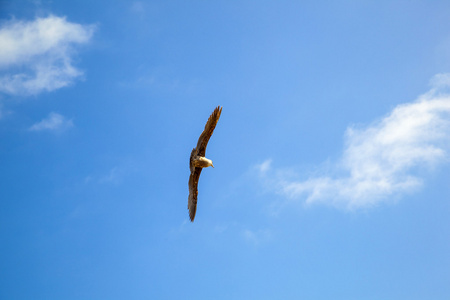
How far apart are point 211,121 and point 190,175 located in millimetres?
5055

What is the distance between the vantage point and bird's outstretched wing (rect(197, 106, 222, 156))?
28.4 m

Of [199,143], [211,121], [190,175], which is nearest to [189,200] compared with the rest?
[190,175]

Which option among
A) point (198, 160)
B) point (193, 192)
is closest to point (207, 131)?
point (198, 160)

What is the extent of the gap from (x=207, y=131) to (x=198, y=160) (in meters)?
2.33

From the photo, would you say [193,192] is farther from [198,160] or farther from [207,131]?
[207,131]

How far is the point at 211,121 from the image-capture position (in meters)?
28.3

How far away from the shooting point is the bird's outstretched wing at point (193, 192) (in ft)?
101

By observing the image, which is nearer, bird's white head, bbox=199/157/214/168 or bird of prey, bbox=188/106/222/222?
bird of prey, bbox=188/106/222/222

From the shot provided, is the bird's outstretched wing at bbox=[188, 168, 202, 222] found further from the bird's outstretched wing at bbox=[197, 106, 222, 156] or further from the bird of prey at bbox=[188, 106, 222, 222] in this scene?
the bird's outstretched wing at bbox=[197, 106, 222, 156]

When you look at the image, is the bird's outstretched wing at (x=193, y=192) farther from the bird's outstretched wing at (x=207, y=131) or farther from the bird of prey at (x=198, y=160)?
the bird's outstretched wing at (x=207, y=131)

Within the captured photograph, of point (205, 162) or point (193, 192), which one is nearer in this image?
point (205, 162)

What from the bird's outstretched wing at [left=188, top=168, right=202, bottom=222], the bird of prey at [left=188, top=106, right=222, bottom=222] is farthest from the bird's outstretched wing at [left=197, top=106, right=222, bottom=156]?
the bird's outstretched wing at [left=188, top=168, right=202, bottom=222]

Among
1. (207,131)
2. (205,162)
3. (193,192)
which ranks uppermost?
(207,131)

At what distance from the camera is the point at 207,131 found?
28734 millimetres
